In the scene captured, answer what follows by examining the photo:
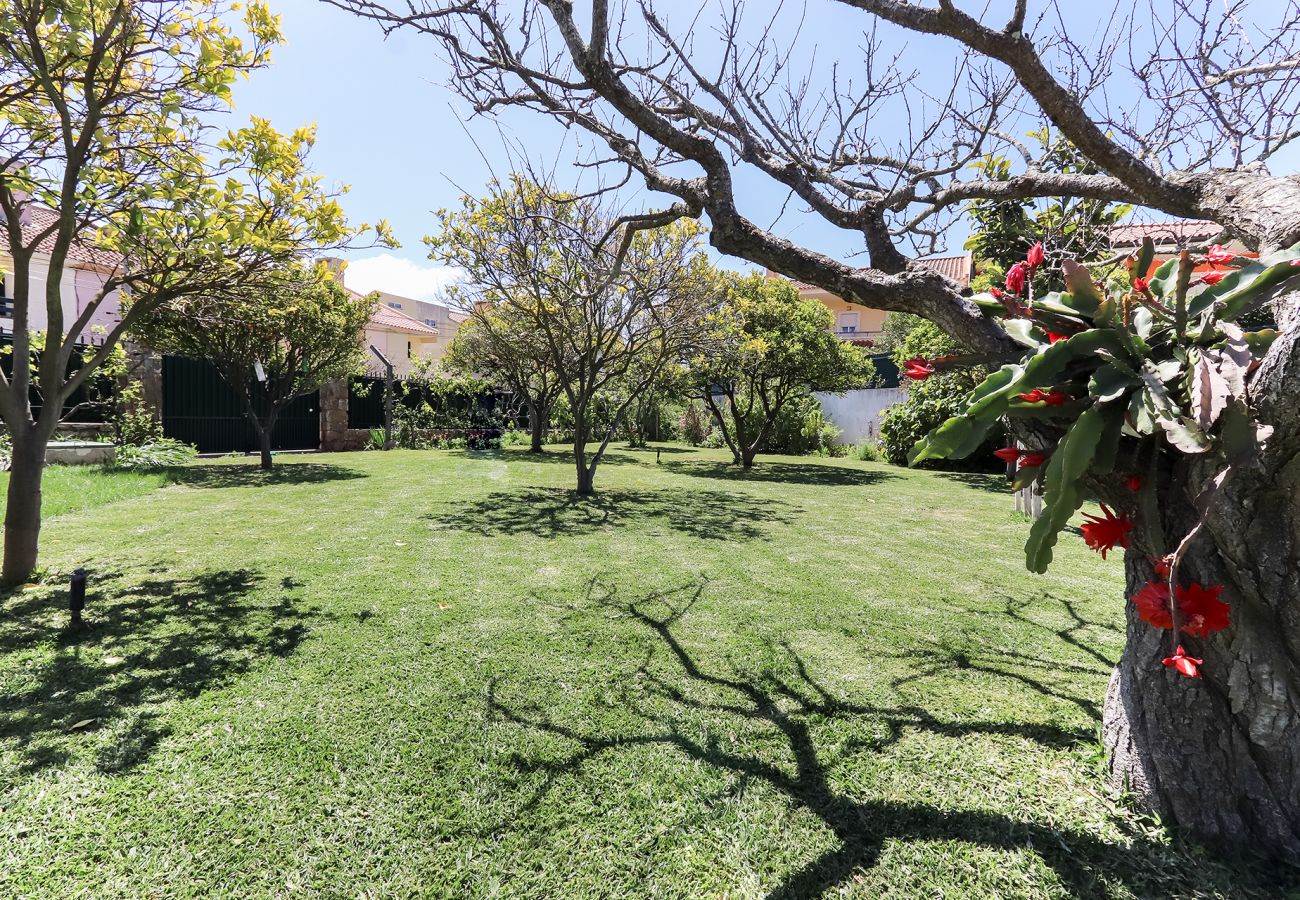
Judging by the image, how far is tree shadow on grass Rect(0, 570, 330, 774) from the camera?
7.68ft

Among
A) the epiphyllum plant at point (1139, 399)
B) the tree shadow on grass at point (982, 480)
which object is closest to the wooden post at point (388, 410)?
the tree shadow on grass at point (982, 480)

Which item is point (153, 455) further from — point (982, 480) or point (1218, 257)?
point (982, 480)

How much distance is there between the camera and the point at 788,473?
12.8 meters

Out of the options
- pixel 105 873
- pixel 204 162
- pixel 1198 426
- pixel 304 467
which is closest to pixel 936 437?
pixel 1198 426

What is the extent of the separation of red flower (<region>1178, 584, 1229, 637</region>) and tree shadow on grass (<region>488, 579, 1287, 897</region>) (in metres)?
0.89

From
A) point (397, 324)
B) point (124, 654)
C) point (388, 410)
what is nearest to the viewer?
point (124, 654)

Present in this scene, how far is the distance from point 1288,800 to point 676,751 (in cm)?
188

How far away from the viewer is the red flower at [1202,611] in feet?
4.50

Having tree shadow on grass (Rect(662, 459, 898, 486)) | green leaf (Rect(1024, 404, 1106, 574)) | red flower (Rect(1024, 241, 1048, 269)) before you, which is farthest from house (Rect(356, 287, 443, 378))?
green leaf (Rect(1024, 404, 1106, 574))

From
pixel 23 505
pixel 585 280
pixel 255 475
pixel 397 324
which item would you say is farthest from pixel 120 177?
pixel 397 324

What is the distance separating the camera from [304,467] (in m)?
11.3

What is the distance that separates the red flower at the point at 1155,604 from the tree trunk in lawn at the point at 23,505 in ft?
18.5

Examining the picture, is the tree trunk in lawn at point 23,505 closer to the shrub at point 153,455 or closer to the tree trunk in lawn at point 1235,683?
the tree trunk in lawn at point 1235,683

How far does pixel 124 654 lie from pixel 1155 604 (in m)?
4.36
